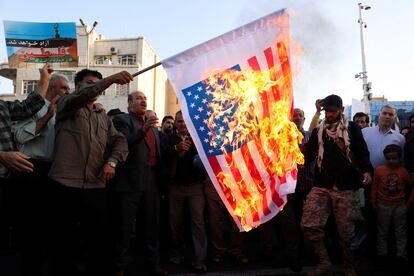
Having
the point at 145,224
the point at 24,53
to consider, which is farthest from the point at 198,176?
the point at 24,53

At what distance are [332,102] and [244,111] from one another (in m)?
1.36

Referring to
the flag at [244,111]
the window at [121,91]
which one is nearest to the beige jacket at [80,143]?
the flag at [244,111]

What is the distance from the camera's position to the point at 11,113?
11.3 feet

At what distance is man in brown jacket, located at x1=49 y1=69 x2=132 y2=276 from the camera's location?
348cm

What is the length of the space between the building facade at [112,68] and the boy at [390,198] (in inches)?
1167

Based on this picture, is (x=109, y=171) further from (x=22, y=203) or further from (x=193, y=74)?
(x=193, y=74)

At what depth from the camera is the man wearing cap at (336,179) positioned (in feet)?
14.0

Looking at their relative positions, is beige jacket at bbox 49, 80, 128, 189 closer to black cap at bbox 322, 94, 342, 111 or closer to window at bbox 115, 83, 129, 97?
black cap at bbox 322, 94, 342, 111

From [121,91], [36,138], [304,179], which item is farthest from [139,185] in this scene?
[121,91]

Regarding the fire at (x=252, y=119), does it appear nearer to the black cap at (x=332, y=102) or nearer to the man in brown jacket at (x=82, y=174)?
the black cap at (x=332, y=102)

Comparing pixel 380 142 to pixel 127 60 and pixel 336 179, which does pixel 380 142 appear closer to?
pixel 336 179

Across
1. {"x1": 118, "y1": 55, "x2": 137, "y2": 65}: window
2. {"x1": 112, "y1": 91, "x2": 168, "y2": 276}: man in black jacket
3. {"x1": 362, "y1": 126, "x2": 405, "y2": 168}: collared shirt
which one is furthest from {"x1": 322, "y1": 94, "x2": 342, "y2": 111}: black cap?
{"x1": 118, "y1": 55, "x2": 137, "y2": 65}: window

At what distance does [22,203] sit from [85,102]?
4.04ft

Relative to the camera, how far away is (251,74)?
3.84 metres
